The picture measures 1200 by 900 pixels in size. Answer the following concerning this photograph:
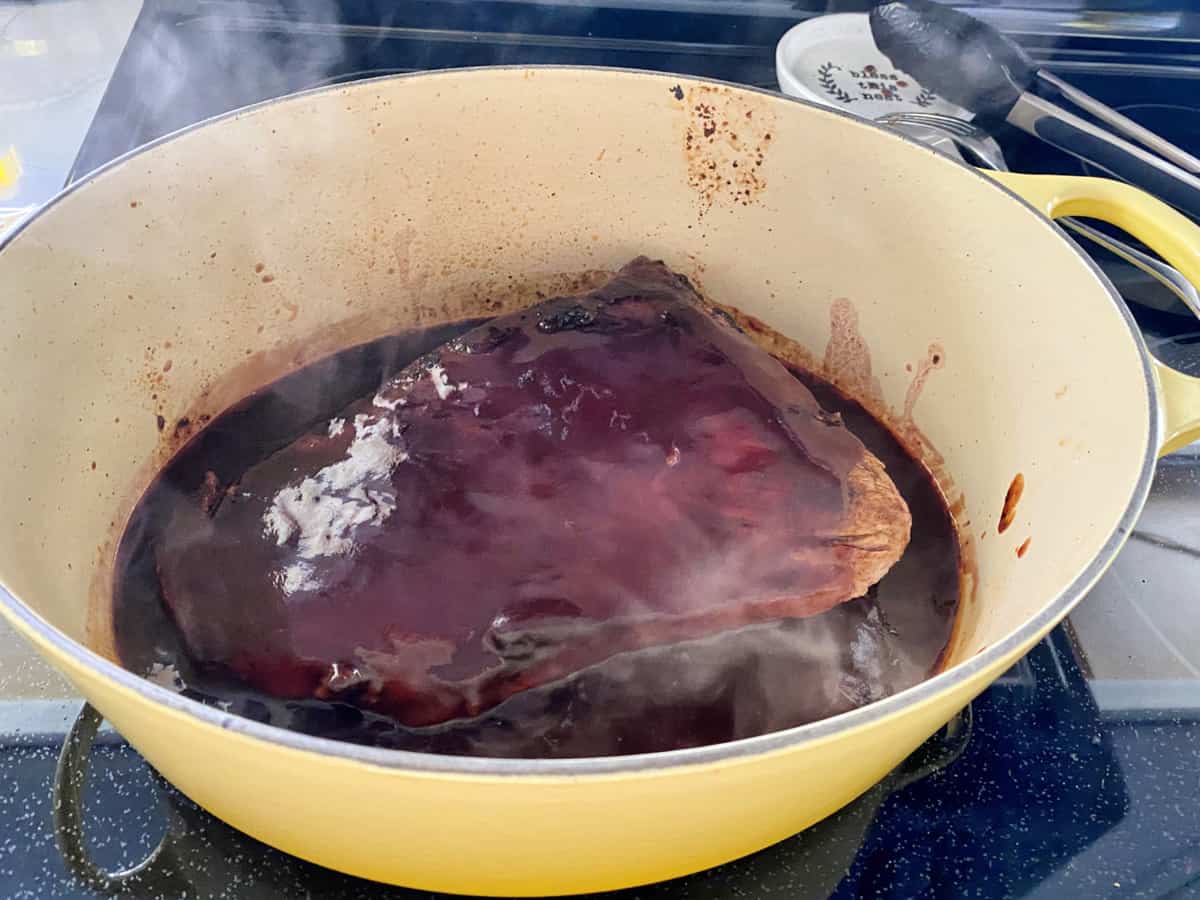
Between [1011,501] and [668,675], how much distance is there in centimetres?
46

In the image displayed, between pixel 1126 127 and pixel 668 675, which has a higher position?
pixel 1126 127

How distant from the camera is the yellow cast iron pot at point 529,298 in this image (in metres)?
0.62

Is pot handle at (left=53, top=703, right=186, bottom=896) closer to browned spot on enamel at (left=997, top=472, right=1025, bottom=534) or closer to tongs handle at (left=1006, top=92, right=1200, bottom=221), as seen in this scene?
browned spot on enamel at (left=997, top=472, right=1025, bottom=534)

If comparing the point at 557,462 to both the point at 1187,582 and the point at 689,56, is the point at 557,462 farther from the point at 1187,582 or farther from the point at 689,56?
the point at 689,56

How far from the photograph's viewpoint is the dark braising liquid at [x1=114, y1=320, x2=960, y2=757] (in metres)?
0.90

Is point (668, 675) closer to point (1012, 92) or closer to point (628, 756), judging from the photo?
point (628, 756)

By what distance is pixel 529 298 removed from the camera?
1490 millimetres

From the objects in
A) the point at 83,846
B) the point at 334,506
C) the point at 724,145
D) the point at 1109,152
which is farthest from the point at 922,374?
the point at 83,846

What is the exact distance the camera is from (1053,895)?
0.92 meters

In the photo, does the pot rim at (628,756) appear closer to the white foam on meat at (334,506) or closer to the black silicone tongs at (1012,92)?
the white foam on meat at (334,506)

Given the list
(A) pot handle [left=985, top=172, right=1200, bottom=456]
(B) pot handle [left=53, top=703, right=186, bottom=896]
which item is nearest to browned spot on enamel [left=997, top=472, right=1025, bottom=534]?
(A) pot handle [left=985, top=172, right=1200, bottom=456]

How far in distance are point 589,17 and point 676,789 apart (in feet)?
5.11

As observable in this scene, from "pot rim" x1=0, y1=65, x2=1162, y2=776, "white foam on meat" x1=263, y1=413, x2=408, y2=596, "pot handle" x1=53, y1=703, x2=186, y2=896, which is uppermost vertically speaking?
"pot rim" x1=0, y1=65, x2=1162, y2=776

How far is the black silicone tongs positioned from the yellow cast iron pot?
1.59 feet
